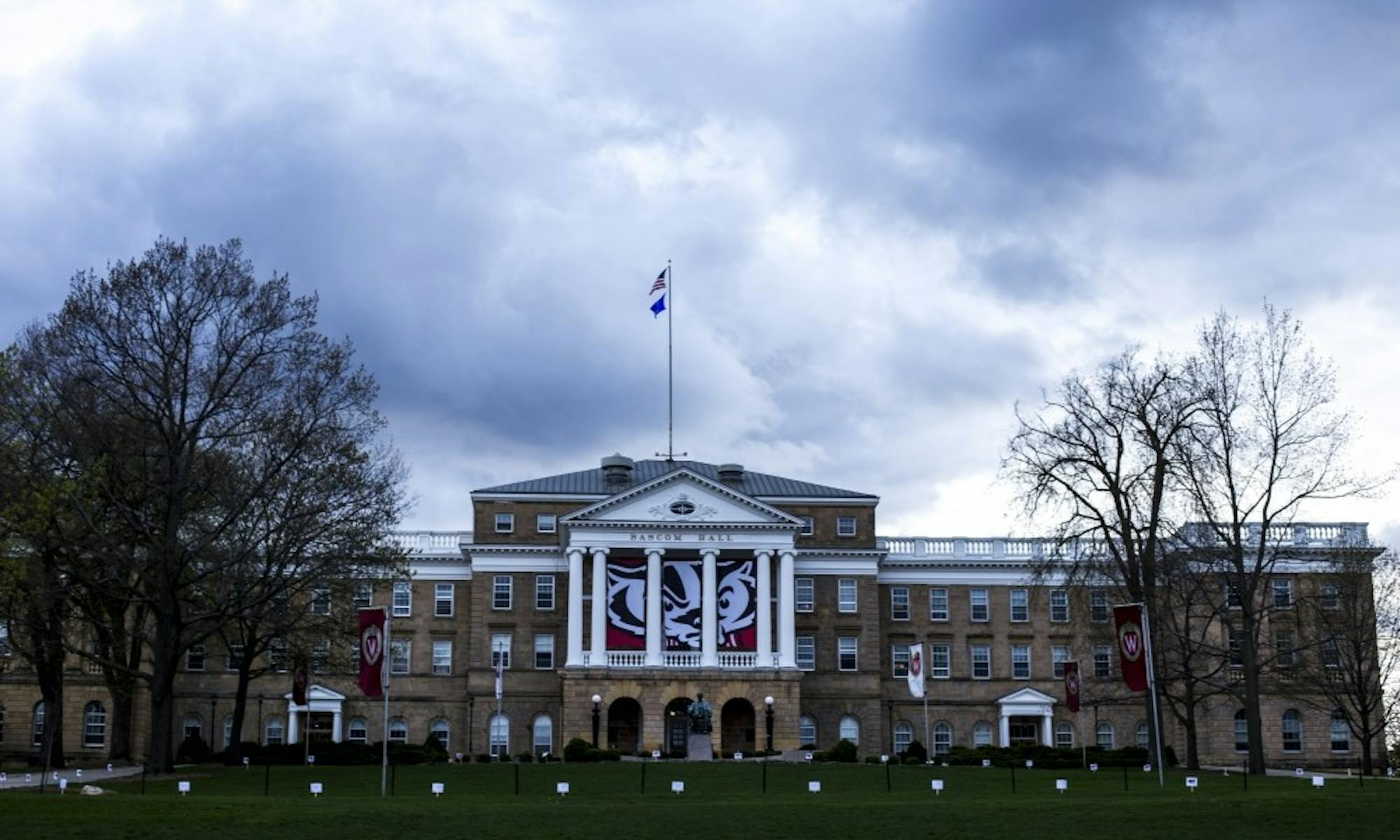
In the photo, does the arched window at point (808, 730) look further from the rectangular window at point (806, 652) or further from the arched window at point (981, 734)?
the arched window at point (981, 734)

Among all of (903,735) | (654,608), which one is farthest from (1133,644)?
(903,735)

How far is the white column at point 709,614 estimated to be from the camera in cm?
7288

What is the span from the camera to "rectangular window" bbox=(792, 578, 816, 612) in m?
78.7

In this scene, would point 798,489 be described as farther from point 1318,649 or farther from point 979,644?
point 1318,649

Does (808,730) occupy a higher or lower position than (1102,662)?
lower

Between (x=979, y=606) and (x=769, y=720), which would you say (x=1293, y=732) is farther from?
(x=769, y=720)

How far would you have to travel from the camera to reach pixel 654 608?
2889 inches

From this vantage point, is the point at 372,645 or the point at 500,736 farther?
the point at 500,736

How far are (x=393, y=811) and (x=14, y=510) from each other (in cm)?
1355

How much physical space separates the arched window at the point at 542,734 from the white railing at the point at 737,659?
382 inches

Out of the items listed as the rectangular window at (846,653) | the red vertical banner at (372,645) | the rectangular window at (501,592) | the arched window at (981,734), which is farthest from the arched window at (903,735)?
the red vertical banner at (372,645)

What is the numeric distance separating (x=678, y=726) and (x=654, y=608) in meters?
6.00

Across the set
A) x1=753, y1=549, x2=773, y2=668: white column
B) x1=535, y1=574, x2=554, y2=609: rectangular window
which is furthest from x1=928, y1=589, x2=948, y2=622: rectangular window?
x1=535, y1=574, x2=554, y2=609: rectangular window

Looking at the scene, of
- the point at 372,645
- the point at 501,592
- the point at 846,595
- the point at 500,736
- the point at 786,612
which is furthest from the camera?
the point at 846,595
